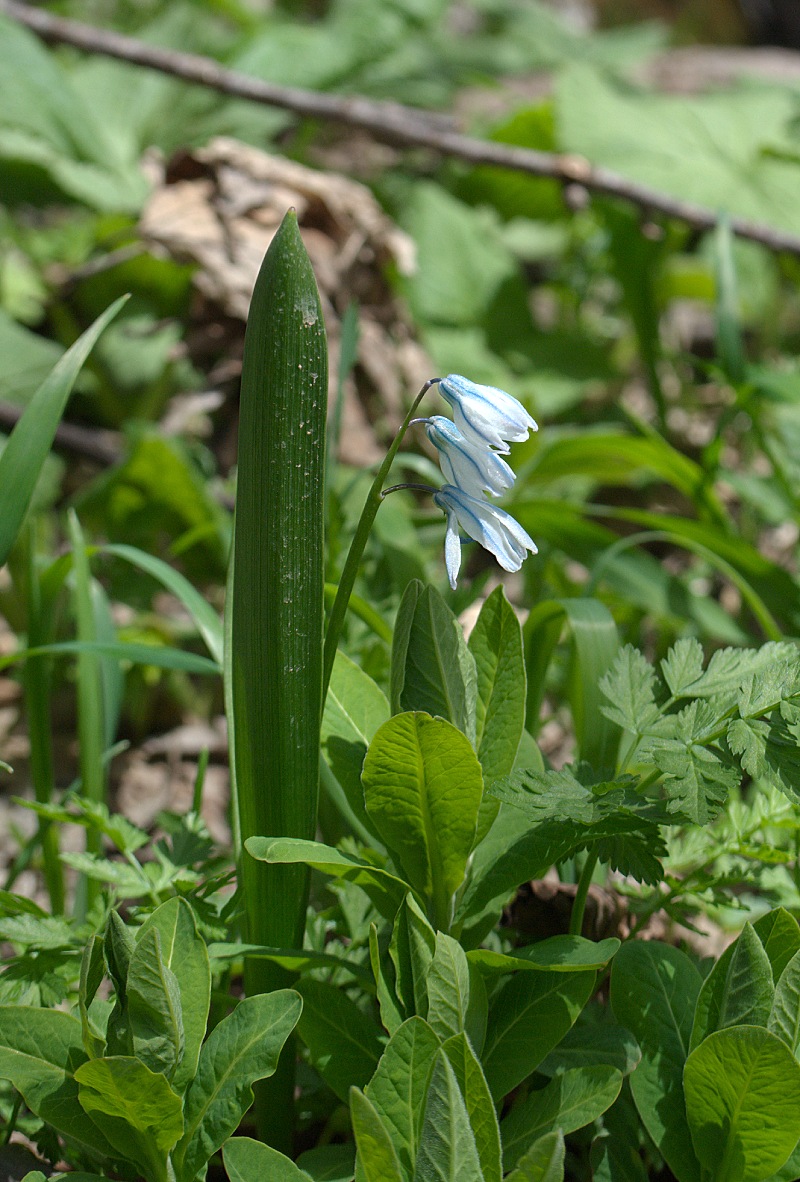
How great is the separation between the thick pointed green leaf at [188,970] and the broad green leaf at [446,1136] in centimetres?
25

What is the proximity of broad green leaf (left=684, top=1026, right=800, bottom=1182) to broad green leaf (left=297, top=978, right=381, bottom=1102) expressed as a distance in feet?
1.01

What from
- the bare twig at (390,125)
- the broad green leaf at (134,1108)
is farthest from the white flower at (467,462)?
the bare twig at (390,125)

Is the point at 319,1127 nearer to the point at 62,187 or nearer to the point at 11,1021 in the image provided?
the point at 11,1021

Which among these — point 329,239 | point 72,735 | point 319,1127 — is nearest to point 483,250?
point 329,239

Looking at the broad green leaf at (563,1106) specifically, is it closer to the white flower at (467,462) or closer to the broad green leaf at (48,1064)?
the broad green leaf at (48,1064)

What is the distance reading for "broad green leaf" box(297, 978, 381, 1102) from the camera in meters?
1.00

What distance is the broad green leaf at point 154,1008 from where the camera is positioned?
33.1 inches

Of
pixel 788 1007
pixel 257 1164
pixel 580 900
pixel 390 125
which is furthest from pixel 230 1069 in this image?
pixel 390 125

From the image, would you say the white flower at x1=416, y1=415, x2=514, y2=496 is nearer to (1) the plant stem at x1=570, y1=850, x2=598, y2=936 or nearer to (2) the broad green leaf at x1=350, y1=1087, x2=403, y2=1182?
(1) the plant stem at x1=570, y1=850, x2=598, y2=936

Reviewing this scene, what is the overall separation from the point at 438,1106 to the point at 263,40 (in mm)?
3613

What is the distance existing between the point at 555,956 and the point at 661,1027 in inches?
6.1

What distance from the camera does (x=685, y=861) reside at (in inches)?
48.3

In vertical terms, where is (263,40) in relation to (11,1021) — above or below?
above

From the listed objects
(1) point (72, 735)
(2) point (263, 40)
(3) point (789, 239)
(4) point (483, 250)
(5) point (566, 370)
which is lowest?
(1) point (72, 735)
